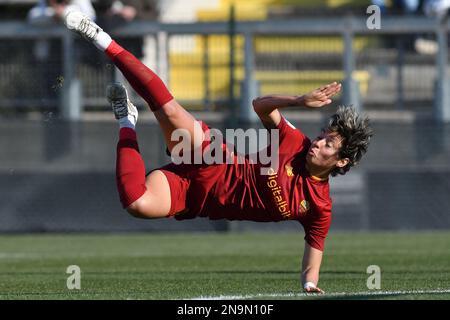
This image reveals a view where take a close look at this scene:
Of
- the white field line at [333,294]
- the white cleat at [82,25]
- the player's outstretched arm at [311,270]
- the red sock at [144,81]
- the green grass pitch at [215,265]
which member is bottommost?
the green grass pitch at [215,265]

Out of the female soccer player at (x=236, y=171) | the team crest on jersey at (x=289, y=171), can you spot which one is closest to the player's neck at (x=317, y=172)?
the female soccer player at (x=236, y=171)

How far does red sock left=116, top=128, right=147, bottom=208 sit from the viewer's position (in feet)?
27.8

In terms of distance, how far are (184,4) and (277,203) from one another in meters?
15.0

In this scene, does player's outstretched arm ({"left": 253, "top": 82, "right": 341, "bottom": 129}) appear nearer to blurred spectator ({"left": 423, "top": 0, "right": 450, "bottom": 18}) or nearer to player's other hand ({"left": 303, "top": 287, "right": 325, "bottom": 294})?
player's other hand ({"left": 303, "top": 287, "right": 325, "bottom": 294})

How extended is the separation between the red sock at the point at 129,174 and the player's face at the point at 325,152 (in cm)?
132

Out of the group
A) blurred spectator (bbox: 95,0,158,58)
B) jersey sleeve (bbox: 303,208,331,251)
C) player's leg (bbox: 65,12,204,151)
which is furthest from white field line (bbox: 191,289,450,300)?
blurred spectator (bbox: 95,0,158,58)

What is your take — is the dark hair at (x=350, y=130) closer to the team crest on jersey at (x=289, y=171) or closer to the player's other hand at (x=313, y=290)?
the team crest on jersey at (x=289, y=171)

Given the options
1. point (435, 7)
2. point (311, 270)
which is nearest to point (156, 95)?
point (311, 270)

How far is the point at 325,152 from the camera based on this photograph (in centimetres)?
867

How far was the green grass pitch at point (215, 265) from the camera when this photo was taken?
8.88 metres

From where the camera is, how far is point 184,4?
23.2 m

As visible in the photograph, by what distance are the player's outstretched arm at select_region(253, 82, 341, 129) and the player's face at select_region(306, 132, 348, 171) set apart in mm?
378

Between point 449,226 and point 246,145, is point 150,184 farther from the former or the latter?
point 449,226
